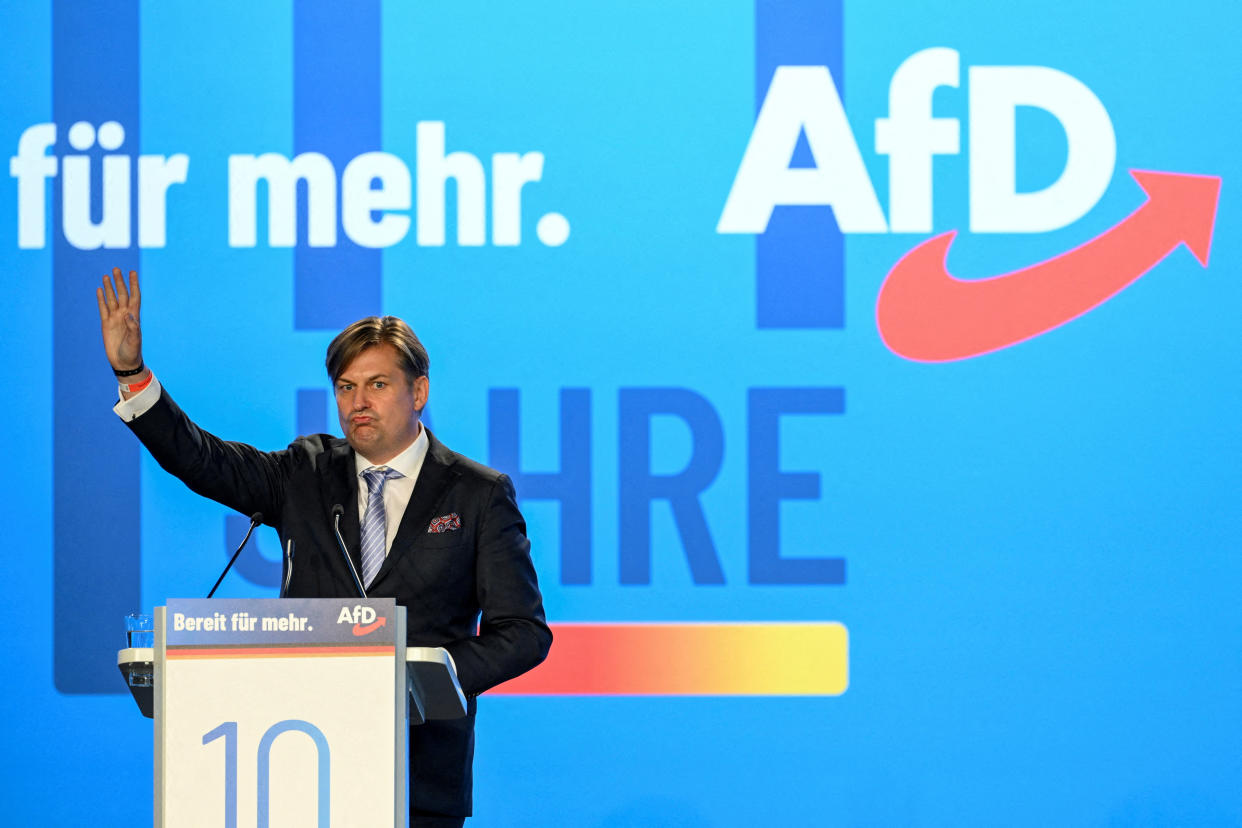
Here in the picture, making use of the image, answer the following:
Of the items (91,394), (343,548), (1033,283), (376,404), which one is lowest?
(343,548)

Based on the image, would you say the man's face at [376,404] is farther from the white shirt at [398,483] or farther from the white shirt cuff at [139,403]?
the white shirt cuff at [139,403]

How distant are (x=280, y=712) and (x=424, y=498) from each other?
824 mm

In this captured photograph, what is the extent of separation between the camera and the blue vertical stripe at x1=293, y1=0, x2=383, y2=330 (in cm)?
397

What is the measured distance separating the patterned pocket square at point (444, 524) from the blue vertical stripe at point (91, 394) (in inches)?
60.6

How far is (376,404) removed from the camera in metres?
2.86

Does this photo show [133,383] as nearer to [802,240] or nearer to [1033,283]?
[802,240]

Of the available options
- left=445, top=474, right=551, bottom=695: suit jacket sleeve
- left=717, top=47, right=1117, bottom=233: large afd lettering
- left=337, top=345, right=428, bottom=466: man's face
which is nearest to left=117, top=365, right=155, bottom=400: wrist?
left=337, top=345, right=428, bottom=466: man's face

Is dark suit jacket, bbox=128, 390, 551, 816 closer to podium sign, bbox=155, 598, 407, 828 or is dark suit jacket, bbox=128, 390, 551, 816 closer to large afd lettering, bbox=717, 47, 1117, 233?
podium sign, bbox=155, 598, 407, 828

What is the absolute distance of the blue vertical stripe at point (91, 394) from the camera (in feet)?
13.0

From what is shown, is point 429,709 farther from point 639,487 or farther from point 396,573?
point 639,487

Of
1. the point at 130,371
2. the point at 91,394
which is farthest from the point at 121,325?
the point at 91,394

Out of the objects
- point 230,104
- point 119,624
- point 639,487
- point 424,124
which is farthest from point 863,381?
point 119,624

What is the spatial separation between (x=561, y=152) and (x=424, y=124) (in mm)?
392

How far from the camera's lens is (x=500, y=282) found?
13.0 ft
